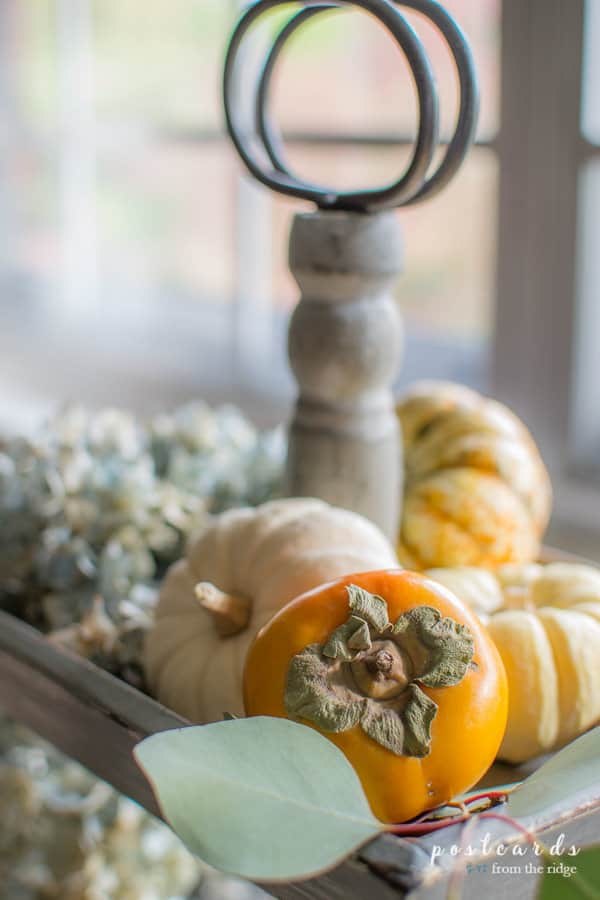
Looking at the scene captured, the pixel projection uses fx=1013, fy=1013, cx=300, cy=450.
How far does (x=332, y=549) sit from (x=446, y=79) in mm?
1024

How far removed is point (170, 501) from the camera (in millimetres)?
755

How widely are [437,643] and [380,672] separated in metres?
0.03

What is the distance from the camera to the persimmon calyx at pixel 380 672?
422mm

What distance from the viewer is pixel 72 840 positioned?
93 cm

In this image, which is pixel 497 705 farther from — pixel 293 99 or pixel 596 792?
pixel 293 99

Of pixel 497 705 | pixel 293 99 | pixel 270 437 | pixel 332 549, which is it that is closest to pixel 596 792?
pixel 497 705

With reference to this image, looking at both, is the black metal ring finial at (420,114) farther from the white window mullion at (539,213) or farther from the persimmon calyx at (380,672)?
the white window mullion at (539,213)

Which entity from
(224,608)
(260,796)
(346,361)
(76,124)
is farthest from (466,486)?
(76,124)

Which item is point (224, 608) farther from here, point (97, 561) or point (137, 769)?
point (97, 561)

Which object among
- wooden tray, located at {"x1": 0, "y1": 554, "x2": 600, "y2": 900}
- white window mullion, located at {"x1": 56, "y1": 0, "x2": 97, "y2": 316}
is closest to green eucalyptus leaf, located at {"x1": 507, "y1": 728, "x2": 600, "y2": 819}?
wooden tray, located at {"x1": 0, "y1": 554, "x2": 600, "y2": 900}

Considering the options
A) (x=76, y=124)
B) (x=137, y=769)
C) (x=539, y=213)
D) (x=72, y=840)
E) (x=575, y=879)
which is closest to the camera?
(x=575, y=879)

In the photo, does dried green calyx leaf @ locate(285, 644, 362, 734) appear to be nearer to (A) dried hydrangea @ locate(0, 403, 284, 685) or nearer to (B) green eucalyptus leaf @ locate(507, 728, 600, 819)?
(B) green eucalyptus leaf @ locate(507, 728, 600, 819)

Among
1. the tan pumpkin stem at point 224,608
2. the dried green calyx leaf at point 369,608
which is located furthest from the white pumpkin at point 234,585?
the dried green calyx leaf at point 369,608

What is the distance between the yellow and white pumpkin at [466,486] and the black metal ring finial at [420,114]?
211 mm
